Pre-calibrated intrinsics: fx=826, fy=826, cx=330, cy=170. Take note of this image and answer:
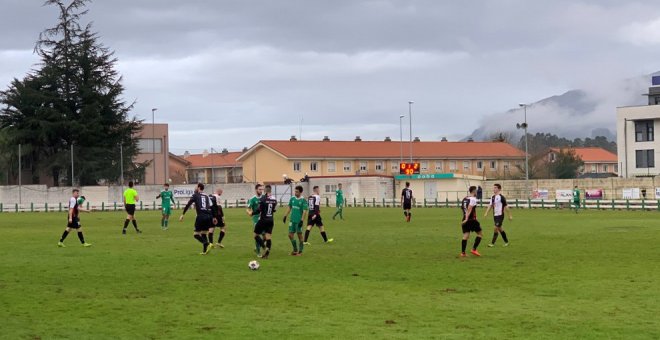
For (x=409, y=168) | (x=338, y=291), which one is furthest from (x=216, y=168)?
(x=338, y=291)

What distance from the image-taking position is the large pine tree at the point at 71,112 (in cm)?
7731

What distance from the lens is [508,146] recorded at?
112938 millimetres

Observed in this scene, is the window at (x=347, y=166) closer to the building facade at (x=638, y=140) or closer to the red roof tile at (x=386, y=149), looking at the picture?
the red roof tile at (x=386, y=149)

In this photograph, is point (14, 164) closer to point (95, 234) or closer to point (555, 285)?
point (95, 234)

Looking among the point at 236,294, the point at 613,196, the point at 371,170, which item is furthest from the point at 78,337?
the point at 371,170

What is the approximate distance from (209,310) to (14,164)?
71.9m

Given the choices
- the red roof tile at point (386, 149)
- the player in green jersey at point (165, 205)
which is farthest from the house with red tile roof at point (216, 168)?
the player in green jersey at point (165, 205)

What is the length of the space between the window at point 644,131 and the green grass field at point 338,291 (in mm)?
62016

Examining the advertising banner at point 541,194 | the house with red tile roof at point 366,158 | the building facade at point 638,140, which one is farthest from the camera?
the house with red tile roof at point 366,158

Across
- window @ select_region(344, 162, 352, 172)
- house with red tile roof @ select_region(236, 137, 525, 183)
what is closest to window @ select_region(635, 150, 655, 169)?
house with red tile roof @ select_region(236, 137, 525, 183)

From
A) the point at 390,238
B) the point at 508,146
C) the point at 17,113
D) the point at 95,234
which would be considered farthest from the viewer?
the point at 508,146

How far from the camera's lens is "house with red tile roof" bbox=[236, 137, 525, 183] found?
3861 inches

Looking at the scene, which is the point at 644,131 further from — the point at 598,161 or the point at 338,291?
the point at 338,291

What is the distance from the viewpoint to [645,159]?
→ 8444 cm
